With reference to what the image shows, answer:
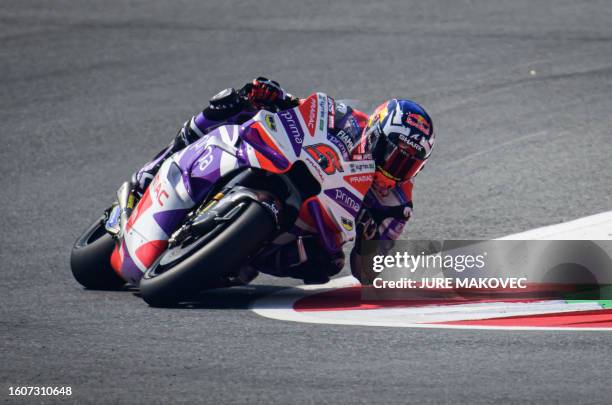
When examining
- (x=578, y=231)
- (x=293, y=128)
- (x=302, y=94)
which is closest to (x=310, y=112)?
(x=293, y=128)

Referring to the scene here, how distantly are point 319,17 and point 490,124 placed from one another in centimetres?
414

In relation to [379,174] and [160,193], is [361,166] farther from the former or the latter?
[160,193]

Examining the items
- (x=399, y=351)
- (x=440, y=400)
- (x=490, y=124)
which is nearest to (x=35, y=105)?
(x=490, y=124)

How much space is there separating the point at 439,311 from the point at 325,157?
116 cm

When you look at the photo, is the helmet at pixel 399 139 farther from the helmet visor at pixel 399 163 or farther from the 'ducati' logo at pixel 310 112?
the 'ducati' logo at pixel 310 112

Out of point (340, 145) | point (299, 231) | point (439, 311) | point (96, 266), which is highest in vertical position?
point (340, 145)

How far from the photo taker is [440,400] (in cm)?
494

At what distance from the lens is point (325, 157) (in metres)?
7.12

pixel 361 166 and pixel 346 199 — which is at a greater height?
pixel 361 166

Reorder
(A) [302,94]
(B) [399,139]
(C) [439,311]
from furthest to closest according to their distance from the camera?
(A) [302,94], (B) [399,139], (C) [439,311]

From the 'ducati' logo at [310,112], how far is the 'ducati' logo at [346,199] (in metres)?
0.39

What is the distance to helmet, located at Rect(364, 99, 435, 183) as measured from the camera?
23.9 feet

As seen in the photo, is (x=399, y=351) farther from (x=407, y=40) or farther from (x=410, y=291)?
(x=407, y=40)

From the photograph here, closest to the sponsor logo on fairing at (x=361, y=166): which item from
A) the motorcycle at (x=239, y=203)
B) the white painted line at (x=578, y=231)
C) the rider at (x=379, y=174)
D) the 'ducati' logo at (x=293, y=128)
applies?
the motorcycle at (x=239, y=203)
